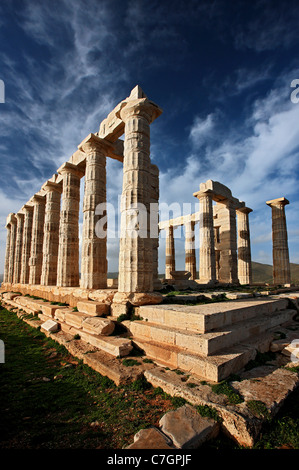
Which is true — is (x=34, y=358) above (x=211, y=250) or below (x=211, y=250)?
below

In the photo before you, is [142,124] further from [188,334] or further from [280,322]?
[280,322]

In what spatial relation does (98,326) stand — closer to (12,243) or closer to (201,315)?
(201,315)

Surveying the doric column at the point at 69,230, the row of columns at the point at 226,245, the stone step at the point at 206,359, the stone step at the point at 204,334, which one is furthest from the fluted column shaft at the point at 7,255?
the stone step at the point at 206,359

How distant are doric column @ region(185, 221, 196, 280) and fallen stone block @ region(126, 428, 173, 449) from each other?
22.5 meters

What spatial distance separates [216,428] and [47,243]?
15.9 metres

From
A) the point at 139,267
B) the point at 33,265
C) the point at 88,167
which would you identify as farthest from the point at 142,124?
the point at 33,265

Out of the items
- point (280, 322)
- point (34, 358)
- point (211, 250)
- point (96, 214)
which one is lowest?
point (34, 358)

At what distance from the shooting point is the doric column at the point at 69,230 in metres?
13.2

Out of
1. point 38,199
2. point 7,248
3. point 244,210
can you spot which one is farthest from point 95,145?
point 7,248

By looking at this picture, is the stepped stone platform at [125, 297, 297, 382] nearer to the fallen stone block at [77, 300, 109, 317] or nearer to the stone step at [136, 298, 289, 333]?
the stone step at [136, 298, 289, 333]

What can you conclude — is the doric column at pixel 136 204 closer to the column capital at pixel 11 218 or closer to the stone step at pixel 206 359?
the stone step at pixel 206 359

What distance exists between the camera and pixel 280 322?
7441 mm

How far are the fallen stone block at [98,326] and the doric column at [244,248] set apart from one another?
57.5 feet

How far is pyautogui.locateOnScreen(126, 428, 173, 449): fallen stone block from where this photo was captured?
278 cm
